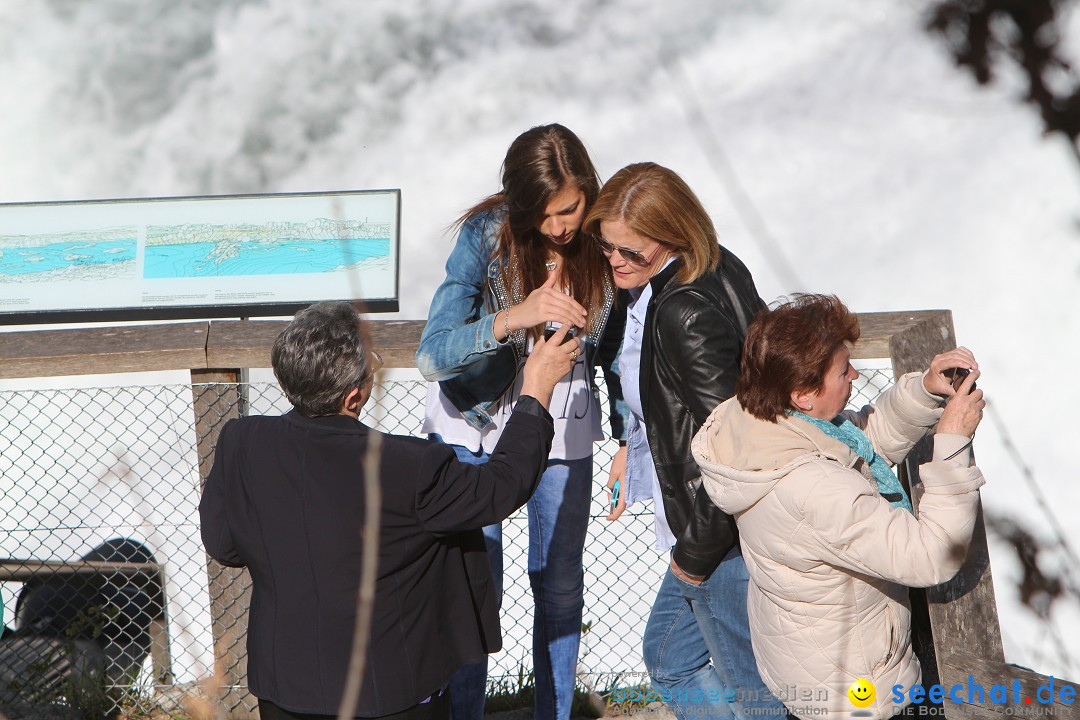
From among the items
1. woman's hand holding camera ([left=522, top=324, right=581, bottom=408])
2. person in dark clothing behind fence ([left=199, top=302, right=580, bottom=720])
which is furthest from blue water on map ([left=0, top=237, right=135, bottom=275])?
woman's hand holding camera ([left=522, top=324, right=581, bottom=408])

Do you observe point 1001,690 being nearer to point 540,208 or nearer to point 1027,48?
point 540,208

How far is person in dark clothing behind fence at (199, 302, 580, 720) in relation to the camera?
175cm

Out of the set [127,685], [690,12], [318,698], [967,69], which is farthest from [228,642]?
[690,12]

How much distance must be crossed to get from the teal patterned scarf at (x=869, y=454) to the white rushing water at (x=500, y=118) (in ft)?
20.8

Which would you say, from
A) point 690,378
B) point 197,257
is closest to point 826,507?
point 690,378

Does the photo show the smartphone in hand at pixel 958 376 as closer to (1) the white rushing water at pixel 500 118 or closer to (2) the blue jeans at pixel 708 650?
(2) the blue jeans at pixel 708 650

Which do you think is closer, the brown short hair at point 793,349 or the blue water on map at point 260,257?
the brown short hair at point 793,349

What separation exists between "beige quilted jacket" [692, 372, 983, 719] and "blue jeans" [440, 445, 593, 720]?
0.66 metres

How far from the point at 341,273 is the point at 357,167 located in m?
6.64

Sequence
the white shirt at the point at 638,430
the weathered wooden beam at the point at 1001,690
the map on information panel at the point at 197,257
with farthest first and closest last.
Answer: the map on information panel at the point at 197,257 < the white shirt at the point at 638,430 < the weathered wooden beam at the point at 1001,690

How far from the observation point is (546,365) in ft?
6.51

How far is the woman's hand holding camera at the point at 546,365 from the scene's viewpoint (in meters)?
1.97

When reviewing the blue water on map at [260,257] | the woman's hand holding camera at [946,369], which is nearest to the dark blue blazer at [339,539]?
the woman's hand holding camera at [946,369]

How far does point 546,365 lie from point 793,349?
492mm
